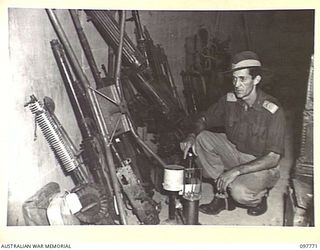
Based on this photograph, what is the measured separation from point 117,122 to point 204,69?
4.6 inches

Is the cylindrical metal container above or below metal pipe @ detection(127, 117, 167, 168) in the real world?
below

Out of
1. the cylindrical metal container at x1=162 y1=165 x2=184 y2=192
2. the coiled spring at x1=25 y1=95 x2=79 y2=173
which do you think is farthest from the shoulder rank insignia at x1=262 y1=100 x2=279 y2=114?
the coiled spring at x1=25 y1=95 x2=79 y2=173

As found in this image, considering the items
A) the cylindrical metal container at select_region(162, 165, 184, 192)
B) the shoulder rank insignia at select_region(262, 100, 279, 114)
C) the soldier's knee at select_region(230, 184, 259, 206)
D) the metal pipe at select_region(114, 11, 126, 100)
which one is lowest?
the soldier's knee at select_region(230, 184, 259, 206)

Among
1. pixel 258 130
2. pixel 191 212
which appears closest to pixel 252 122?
pixel 258 130

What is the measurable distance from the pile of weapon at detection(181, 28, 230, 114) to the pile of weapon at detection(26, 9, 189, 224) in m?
0.02

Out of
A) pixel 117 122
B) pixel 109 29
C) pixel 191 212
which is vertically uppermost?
pixel 109 29

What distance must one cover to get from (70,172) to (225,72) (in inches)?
8.3

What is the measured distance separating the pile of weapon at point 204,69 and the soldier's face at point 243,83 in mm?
12

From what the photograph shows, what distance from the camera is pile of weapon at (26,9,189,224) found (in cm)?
56

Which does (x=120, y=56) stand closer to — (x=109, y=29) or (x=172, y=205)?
(x=109, y=29)

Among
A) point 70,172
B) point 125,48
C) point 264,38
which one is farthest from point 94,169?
point 264,38

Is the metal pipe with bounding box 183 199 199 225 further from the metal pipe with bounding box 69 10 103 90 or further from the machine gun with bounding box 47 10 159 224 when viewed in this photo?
the metal pipe with bounding box 69 10 103 90

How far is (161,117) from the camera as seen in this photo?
1.88ft

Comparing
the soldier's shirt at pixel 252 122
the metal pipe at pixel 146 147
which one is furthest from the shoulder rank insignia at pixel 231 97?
the metal pipe at pixel 146 147
